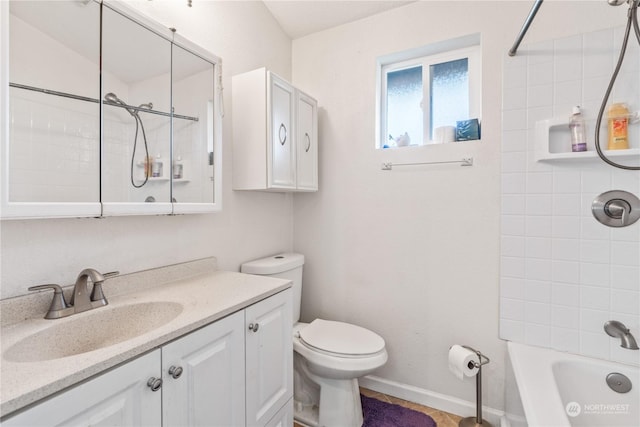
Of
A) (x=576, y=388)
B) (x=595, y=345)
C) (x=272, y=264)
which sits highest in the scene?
(x=272, y=264)

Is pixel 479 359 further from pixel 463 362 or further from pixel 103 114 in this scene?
pixel 103 114

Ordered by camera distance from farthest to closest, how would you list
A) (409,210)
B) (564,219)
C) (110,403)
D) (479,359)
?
(409,210)
(479,359)
(564,219)
(110,403)

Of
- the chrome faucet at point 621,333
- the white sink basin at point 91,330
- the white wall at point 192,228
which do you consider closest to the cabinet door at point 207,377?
the white sink basin at point 91,330

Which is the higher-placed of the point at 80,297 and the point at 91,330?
the point at 80,297

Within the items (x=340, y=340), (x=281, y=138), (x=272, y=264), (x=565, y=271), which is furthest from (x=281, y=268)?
(x=565, y=271)

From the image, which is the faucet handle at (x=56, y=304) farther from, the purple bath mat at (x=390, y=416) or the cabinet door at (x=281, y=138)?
the purple bath mat at (x=390, y=416)

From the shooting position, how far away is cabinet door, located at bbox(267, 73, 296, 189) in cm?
164

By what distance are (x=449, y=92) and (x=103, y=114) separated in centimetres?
182

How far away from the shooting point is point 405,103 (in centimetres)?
201

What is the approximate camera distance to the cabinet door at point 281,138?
1637 millimetres

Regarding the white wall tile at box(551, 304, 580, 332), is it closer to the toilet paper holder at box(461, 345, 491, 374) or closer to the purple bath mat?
the toilet paper holder at box(461, 345, 491, 374)

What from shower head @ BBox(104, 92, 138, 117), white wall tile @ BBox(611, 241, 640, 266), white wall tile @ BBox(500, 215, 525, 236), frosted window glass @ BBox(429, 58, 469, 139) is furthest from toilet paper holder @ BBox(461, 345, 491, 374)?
shower head @ BBox(104, 92, 138, 117)

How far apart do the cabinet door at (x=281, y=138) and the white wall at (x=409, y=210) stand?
37 centimetres

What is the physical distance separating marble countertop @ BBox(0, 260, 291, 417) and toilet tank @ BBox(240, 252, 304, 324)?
0.68 feet
